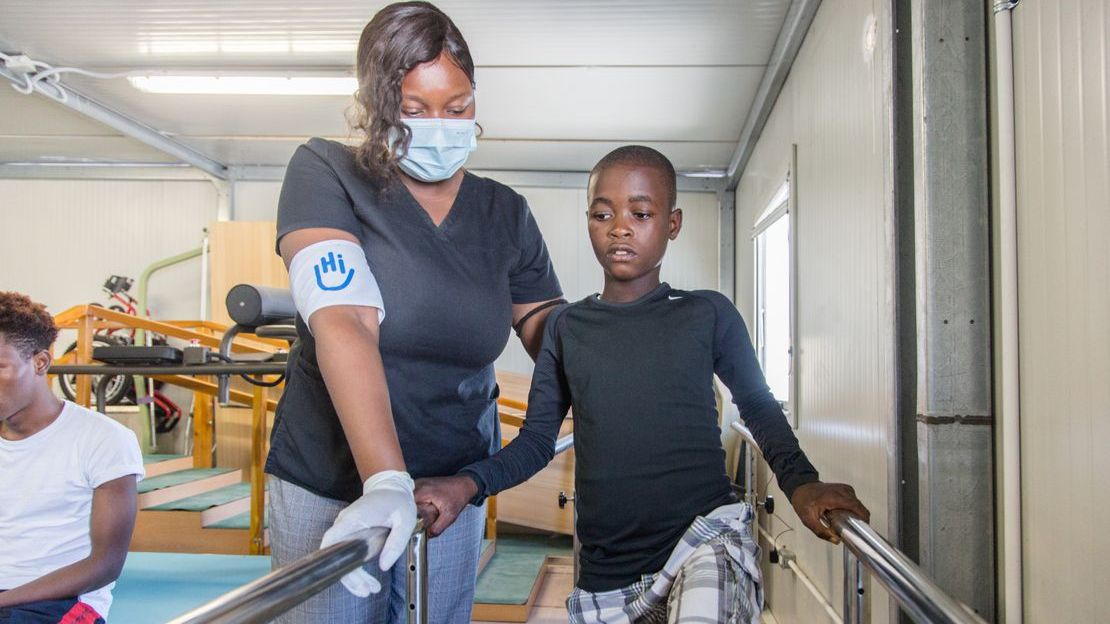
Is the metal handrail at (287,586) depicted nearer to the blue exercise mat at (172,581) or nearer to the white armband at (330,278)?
the white armband at (330,278)

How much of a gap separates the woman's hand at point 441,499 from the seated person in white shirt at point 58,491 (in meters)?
1.41

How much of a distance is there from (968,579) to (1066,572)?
37 cm

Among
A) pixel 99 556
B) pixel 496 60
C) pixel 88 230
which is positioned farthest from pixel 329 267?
pixel 88 230

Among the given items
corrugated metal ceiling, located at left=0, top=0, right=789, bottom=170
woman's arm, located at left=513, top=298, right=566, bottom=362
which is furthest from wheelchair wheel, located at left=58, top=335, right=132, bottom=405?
woman's arm, located at left=513, top=298, right=566, bottom=362

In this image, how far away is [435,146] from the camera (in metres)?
1.25

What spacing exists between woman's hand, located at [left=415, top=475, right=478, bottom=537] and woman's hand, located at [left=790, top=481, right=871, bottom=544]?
501 millimetres

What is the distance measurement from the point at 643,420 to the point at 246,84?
427cm

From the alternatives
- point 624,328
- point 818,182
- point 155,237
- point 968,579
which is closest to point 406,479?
point 624,328

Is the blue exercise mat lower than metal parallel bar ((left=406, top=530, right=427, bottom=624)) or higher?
lower

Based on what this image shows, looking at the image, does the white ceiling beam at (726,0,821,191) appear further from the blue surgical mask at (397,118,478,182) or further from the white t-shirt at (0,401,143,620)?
the white t-shirt at (0,401,143,620)

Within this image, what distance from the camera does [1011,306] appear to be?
5.32ft

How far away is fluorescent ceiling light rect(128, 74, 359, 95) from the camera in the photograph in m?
4.79

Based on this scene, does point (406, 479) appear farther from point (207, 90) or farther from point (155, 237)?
point (155, 237)

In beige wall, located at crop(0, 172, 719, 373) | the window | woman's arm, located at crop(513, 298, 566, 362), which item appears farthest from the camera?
beige wall, located at crop(0, 172, 719, 373)
